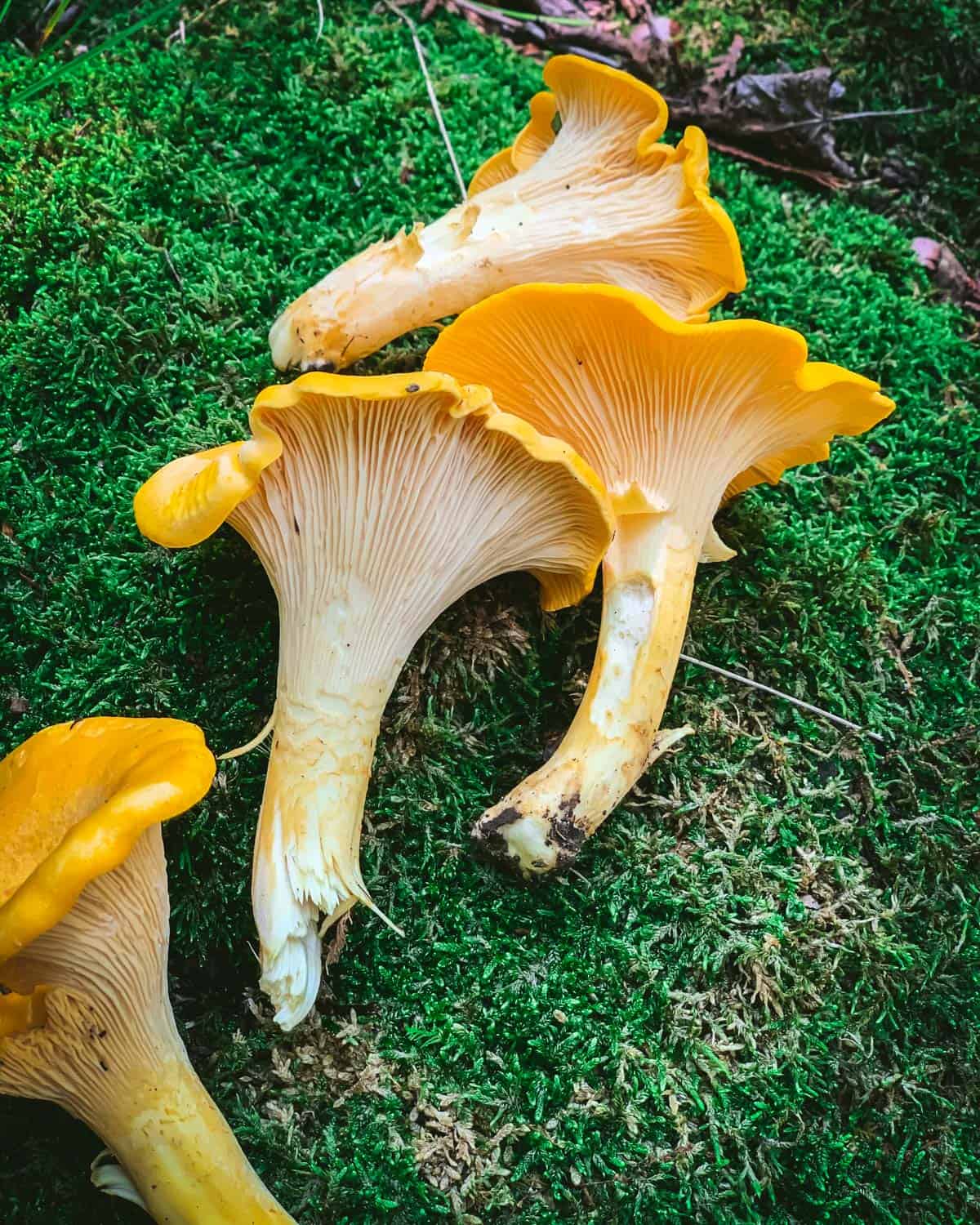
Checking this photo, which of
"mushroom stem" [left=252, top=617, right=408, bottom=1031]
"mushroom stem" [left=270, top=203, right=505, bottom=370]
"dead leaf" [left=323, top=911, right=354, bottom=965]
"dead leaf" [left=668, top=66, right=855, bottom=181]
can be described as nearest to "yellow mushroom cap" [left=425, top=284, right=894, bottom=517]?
"mushroom stem" [left=270, top=203, right=505, bottom=370]

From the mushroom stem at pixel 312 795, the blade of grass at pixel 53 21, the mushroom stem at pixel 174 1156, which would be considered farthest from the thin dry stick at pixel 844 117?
the mushroom stem at pixel 174 1156

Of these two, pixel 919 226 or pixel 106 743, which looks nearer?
pixel 106 743

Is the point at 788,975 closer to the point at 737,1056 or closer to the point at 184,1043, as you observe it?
the point at 737,1056

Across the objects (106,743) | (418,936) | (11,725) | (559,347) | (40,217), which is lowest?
(418,936)

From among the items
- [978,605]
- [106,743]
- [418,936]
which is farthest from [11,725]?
[978,605]

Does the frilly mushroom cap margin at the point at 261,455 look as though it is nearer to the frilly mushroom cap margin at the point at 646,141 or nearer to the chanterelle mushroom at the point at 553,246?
the chanterelle mushroom at the point at 553,246

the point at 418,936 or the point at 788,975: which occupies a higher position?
the point at 418,936

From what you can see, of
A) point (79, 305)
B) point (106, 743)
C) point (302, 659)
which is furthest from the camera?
point (79, 305)
